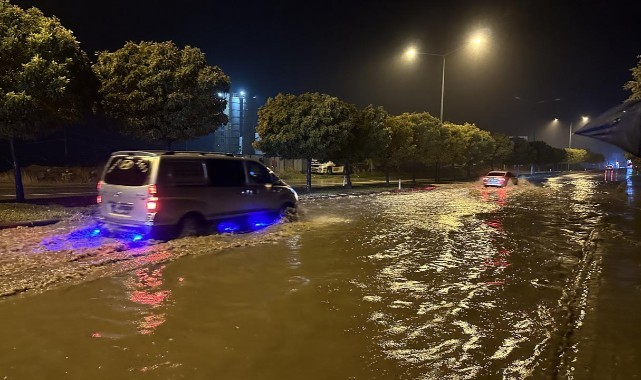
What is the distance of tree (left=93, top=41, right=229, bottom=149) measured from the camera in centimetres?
1775

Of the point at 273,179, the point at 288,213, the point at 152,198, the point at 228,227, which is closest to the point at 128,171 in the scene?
the point at 152,198

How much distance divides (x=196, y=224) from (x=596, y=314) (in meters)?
7.76

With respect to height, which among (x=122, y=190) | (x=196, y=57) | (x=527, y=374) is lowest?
(x=527, y=374)

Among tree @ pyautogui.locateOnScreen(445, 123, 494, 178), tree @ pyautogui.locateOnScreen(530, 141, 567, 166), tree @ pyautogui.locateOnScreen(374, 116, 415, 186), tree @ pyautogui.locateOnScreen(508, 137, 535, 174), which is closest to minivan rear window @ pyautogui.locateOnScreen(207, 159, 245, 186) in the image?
tree @ pyautogui.locateOnScreen(374, 116, 415, 186)

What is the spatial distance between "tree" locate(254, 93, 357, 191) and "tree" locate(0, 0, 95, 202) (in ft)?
41.3

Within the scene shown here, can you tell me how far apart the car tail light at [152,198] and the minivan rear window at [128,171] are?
0.77 ft

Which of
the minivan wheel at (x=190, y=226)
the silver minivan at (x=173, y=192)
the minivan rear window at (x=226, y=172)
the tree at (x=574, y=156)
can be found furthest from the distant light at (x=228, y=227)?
the tree at (x=574, y=156)

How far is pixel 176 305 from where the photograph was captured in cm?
663

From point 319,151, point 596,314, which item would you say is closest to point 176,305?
point 596,314

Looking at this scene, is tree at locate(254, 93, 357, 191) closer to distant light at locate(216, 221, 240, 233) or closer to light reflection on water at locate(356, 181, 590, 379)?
light reflection on water at locate(356, 181, 590, 379)

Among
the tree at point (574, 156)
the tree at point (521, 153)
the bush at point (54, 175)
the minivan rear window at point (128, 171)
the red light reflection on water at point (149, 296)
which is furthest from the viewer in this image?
the tree at point (574, 156)

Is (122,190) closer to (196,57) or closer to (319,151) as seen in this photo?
(196,57)

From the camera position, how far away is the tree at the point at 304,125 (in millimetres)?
26203

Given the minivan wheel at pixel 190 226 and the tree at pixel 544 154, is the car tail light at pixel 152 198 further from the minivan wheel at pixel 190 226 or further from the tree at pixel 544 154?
the tree at pixel 544 154
